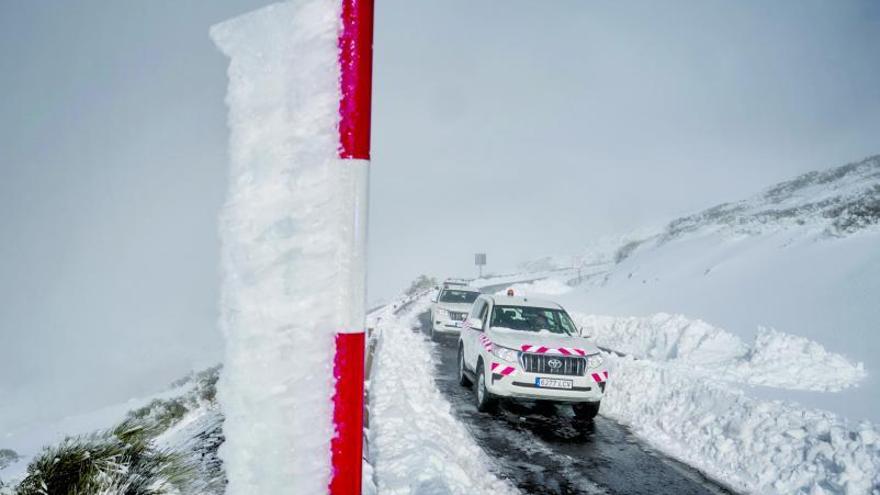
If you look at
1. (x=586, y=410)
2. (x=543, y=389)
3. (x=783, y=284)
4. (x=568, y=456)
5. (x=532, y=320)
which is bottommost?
(x=568, y=456)

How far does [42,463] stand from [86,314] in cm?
16434

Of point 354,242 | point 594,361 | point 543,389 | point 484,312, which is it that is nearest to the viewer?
point 354,242

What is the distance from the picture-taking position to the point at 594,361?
7.81 m

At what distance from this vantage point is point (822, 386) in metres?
8.71

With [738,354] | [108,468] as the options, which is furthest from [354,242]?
[738,354]

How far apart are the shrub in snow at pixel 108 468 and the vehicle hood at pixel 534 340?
5.87m

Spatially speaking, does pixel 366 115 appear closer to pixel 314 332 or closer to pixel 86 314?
pixel 314 332

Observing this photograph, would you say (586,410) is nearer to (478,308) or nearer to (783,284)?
(478,308)

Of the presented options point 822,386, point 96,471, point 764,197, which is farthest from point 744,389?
point 764,197

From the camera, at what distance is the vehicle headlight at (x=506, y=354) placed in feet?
25.7

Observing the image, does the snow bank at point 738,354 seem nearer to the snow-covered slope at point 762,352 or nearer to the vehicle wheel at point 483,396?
the snow-covered slope at point 762,352

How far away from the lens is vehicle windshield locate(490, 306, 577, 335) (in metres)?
9.07

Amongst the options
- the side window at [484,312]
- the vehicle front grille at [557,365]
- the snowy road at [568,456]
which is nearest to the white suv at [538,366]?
the vehicle front grille at [557,365]

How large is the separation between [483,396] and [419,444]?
8.46ft
